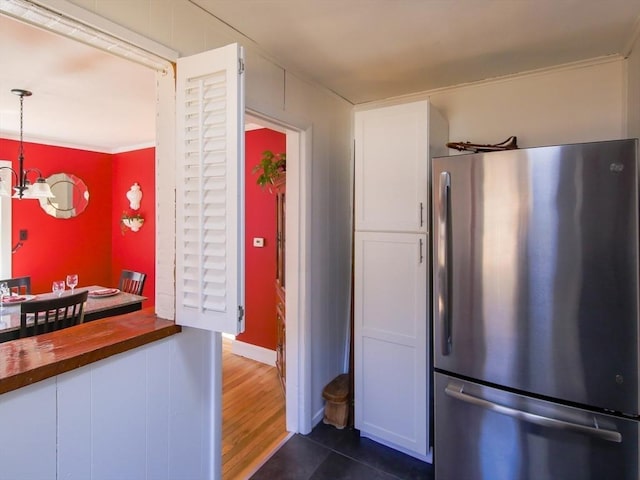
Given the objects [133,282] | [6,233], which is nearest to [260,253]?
[133,282]

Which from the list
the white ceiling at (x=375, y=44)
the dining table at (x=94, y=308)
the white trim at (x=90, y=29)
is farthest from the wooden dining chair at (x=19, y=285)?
the white trim at (x=90, y=29)

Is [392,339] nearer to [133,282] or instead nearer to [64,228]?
[133,282]

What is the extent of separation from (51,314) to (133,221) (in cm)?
230

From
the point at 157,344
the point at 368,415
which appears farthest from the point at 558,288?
the point at 157,344

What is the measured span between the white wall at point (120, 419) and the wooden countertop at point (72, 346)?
0.06m

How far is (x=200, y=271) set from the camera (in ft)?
4.26

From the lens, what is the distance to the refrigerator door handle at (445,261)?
1670 mm

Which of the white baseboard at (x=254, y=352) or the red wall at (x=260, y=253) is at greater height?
the red wall at (x=260, y=253)

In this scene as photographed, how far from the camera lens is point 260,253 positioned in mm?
3441

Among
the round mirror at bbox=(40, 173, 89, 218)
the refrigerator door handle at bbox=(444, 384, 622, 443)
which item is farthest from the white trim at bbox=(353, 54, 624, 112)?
the round mirror at bbox=(40, 173, 89, 218)

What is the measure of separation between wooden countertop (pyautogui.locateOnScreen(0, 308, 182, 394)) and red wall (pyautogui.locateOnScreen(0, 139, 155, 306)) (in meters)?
3.32

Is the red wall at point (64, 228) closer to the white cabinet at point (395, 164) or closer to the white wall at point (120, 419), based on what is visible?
the white wall at point (120, 419)

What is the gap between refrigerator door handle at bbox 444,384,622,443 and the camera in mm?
1336

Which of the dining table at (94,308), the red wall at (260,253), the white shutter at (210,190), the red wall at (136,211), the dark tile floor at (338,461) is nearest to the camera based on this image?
the white shutter at (210,190)
